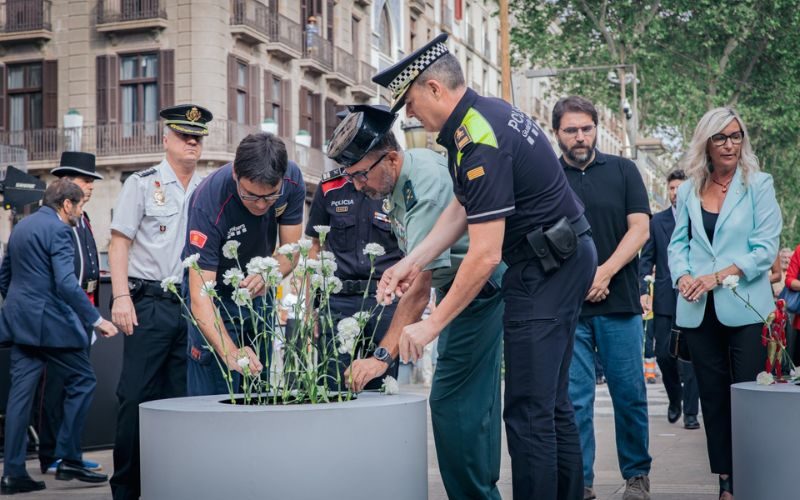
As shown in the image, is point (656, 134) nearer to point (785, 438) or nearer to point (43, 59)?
point (43, 59)

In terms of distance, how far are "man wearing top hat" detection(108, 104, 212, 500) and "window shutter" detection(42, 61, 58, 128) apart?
28753 mm

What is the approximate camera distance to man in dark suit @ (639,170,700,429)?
404 inches

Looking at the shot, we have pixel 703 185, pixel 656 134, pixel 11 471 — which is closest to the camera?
pixel 703 185

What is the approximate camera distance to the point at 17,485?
7.31 metres

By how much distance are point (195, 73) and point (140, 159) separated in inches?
105

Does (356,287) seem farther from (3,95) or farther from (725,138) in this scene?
(3,95)

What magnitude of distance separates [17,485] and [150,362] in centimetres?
164

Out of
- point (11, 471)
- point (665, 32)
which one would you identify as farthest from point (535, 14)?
point (11, 471)

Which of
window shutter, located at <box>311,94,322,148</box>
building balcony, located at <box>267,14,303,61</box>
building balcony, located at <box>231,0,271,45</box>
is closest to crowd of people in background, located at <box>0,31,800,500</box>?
building balcony, located at <box>231,0,271,45</box>

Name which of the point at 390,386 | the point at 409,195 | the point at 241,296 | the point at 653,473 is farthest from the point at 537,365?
the point at 653,473

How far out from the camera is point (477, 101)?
447 cm

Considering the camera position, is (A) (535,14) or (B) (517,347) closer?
(B) (517,347)

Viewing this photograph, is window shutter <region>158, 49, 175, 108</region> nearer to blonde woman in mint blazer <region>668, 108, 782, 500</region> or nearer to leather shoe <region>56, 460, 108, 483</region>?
leather shoe <region>56, 460, 108, 483</region>

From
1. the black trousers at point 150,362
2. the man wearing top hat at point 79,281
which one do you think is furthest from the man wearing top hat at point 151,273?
the man wearing top hat at point 79,281
